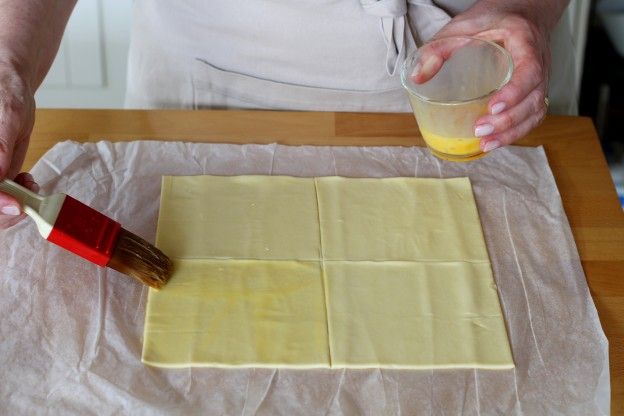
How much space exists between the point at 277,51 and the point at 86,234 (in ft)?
1.51

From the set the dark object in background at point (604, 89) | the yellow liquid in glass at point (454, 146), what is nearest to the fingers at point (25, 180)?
the yellow liquid in glass at point (454, 146)

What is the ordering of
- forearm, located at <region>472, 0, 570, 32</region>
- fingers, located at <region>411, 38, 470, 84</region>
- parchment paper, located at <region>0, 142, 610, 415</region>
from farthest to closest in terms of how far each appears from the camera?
forearm, located at <region>472, 0, 570, 32</region>
fingers, located at <region>411, 38, 470, 84</region>
parchment paper, located at <region>0, 142, 610, 415</region>

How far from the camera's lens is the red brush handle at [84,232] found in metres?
0.88

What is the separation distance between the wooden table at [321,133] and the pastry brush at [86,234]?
0.27 m

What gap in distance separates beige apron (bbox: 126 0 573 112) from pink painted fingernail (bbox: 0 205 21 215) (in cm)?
46

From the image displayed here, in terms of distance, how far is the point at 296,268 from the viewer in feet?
3.25

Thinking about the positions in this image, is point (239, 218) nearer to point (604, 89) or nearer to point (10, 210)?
point (10, 210)

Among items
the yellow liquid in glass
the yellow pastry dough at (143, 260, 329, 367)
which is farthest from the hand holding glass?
the yellow pastry dough at (143, 260, 329, 367)

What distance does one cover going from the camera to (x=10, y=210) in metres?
0.88

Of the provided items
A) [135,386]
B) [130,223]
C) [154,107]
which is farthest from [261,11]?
[135,386]

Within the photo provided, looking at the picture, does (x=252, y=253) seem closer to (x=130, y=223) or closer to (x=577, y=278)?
(x=130, y=223)

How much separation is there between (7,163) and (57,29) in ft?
1.01

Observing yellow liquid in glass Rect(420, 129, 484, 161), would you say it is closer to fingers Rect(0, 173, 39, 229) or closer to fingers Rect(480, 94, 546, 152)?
fingers Rect(480, 94, 546, 152)

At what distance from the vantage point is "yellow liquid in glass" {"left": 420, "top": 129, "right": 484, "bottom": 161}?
37.6 inches
